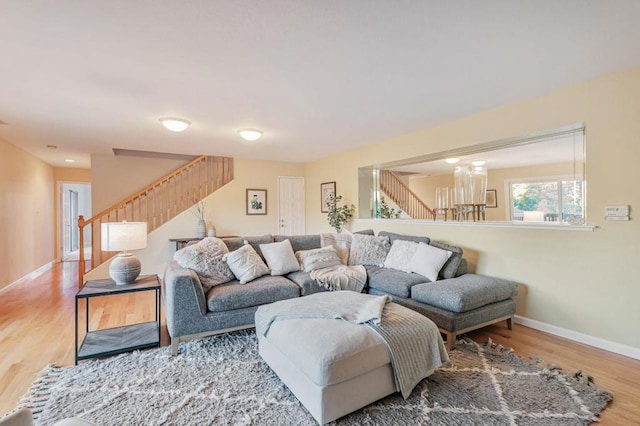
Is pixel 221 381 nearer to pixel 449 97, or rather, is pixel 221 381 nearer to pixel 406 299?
pixel 406 299

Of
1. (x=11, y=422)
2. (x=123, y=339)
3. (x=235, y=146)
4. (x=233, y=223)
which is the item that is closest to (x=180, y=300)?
(x=123, y=339)

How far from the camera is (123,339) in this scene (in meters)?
2.83

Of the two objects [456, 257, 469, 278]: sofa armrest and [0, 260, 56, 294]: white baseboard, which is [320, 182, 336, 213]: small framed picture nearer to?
[456, 257, 469, 278]: sofa armrest

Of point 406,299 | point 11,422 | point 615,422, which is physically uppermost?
point 11,422

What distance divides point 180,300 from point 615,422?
3057mm

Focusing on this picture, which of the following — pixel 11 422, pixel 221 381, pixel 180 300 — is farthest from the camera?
pixel 180 300

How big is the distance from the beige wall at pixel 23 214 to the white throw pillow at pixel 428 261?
5953 millimetres

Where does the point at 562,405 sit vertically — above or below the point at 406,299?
below

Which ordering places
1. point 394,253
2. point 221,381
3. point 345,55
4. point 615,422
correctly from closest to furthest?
point 615,422
point 221,381
point 345,55
point 394,253

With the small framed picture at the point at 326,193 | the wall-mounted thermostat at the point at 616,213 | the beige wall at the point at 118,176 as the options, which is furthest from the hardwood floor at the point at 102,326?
the small framed picture at the point at 326,193

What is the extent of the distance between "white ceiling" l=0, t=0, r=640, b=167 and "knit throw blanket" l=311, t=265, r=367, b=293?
1866 millimetres

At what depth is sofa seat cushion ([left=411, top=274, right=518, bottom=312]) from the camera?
2807 mm

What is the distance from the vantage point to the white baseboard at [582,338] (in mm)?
2663

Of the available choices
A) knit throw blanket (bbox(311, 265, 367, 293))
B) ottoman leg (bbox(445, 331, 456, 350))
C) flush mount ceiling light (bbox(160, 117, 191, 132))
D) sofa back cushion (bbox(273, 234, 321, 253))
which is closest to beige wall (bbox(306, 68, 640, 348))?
ottoman leg (bbox(445, 331, 456, 350))
